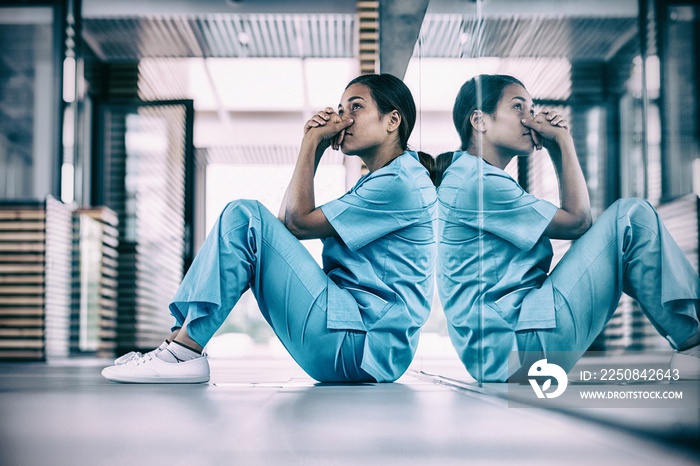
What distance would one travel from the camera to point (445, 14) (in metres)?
2.79

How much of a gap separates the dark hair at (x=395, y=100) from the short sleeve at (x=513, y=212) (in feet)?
1.48

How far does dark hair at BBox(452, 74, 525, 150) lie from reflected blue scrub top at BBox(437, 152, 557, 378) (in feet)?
0.29

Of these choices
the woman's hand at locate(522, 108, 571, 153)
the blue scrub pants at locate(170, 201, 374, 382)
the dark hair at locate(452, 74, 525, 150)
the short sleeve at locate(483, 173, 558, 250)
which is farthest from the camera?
the blue scrub pants at locate(170, 201, 374, 382)

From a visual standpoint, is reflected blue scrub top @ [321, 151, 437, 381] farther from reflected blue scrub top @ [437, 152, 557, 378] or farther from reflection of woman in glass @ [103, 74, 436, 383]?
reflected blue scrub top @ [437, 152, 557, 378]

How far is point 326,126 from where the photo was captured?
2270 mm

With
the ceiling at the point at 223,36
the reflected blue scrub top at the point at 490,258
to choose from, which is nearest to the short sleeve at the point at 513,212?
the reflected blue scrub top at the point at 490,258

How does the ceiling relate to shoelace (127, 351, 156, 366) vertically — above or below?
above

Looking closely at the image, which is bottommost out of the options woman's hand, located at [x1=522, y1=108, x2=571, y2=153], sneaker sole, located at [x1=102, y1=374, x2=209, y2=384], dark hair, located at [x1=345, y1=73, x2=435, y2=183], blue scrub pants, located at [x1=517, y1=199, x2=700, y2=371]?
sneaker sole, located at [x1=102, y1=374, x2=209, y2=384]

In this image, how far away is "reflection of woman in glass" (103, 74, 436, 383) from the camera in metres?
2.07

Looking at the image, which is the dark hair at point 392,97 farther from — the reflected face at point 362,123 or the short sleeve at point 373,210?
the short sleeve at point 373,210

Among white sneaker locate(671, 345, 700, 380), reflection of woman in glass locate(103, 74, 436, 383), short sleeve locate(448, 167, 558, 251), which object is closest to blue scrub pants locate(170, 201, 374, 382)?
reflection of woman in glass locate(103, 74, 436, 383)

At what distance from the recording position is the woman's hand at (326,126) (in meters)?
2.26

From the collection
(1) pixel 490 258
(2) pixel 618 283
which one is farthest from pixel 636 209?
(1) pixel 490 258

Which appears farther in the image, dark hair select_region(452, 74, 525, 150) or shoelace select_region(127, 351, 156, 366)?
shoelace select_region(127, 351, 156, 366)
